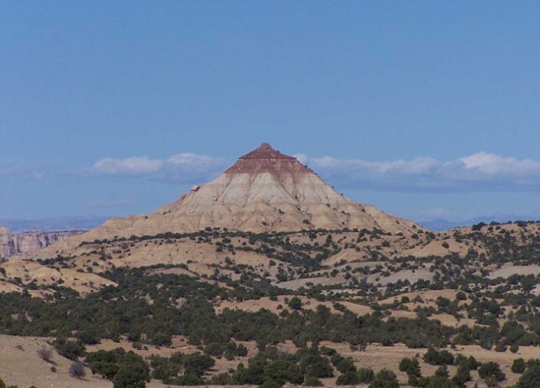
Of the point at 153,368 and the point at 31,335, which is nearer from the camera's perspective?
the point at 153,368

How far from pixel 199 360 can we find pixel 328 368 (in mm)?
7436

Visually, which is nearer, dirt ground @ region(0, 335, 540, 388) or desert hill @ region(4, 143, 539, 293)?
dirt ground @ region(0, 335, 540, 388)

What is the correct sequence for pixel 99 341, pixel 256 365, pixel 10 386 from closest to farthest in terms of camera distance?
pixel 10 386
pixel 256 365
pixel 99 341

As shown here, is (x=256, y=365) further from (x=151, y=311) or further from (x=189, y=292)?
(x=189, y=292)

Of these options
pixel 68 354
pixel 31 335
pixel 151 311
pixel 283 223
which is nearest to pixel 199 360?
pixel 68 354

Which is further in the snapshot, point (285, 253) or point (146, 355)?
point (285, 253)

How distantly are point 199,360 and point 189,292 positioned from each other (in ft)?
140

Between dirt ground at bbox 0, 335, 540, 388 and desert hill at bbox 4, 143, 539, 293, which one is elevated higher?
desert hill at bbox 4, 143, 539, 293

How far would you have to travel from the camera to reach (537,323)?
89.6m

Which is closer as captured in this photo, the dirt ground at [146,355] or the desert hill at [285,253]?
the dirt ground at [146,355]

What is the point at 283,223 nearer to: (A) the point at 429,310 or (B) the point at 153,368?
(A) the point at 429,310

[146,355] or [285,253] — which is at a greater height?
[285,253]

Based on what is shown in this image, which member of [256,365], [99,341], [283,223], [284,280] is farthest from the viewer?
[283,223]

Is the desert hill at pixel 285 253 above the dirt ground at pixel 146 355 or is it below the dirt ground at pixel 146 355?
above
